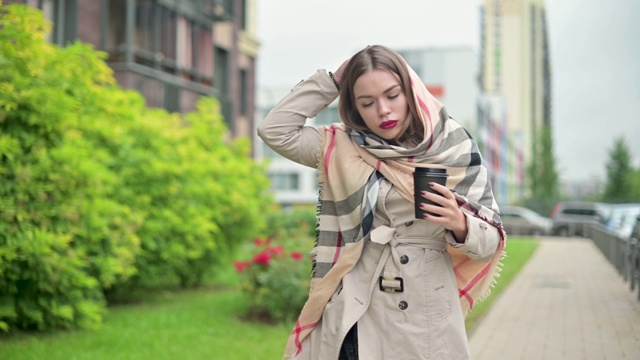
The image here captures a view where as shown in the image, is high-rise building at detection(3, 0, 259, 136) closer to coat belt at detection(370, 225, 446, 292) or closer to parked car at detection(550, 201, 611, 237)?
coat belt at detection(370, 225, 446, 292)

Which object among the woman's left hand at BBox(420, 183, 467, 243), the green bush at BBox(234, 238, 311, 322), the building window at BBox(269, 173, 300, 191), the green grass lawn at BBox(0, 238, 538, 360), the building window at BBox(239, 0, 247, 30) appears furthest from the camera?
the building window at BBox(269, 173, 300, 191)

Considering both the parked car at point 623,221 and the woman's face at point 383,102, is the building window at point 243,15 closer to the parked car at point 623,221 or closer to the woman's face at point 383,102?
the parked car at point 623,221

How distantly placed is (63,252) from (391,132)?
17.4 feet

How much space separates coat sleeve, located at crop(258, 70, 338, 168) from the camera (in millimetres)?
2777

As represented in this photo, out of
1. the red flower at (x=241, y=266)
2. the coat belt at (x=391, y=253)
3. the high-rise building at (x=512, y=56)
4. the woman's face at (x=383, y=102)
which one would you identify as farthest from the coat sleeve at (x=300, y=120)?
the high-rise building at (x=512, y=56)

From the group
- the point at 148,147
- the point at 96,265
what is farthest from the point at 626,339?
the point at 148,147

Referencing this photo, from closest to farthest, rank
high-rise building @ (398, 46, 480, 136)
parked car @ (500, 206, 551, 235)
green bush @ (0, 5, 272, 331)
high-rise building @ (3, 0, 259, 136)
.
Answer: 1. green bush @ (0, 5, 272, 331)
2. high-rise building @ (3, 0, 259, 136)
3. parked car @ (500, 206, 551, 235)
4. high-rise building @ (398, 46, 480, 136)

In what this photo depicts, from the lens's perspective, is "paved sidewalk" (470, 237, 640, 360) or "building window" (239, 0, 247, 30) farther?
"building window" (239, 0, 247, 30)

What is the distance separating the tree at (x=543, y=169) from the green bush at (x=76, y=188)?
60837mm

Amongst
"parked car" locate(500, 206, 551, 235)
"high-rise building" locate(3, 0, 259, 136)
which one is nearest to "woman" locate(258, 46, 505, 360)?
"high-rise building" locate(3, 0, 259, 136)

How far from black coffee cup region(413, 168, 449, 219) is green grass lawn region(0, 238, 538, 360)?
480cm

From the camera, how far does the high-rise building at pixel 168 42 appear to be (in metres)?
18.0

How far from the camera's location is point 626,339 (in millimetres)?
8203

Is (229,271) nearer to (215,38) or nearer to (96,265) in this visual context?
(96,265)
